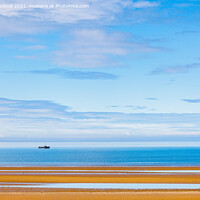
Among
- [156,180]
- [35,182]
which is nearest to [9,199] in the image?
[35,182]

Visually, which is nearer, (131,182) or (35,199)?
(35,199)

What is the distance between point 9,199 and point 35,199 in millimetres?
1883

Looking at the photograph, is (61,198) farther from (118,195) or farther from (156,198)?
(156,198)

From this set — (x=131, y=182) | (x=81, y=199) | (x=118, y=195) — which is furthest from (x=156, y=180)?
(x=81, y=199)

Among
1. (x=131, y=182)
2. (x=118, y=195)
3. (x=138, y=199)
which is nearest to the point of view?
(x=138, y=199)

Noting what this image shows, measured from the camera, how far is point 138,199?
2788 cm

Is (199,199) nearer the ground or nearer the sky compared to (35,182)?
nearer the ground

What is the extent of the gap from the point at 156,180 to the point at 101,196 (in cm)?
1727

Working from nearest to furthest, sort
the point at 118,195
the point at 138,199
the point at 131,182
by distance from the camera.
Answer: the point at 138,199, the point at 118,195, the point at 131,182

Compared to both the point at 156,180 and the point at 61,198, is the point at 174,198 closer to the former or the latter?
the point at 61,198

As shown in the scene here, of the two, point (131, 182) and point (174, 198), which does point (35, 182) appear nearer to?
point (131, 182)

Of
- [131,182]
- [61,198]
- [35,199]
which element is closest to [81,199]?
[61,198]

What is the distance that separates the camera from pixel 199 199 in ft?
92.6

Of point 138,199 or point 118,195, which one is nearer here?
point 138,199
